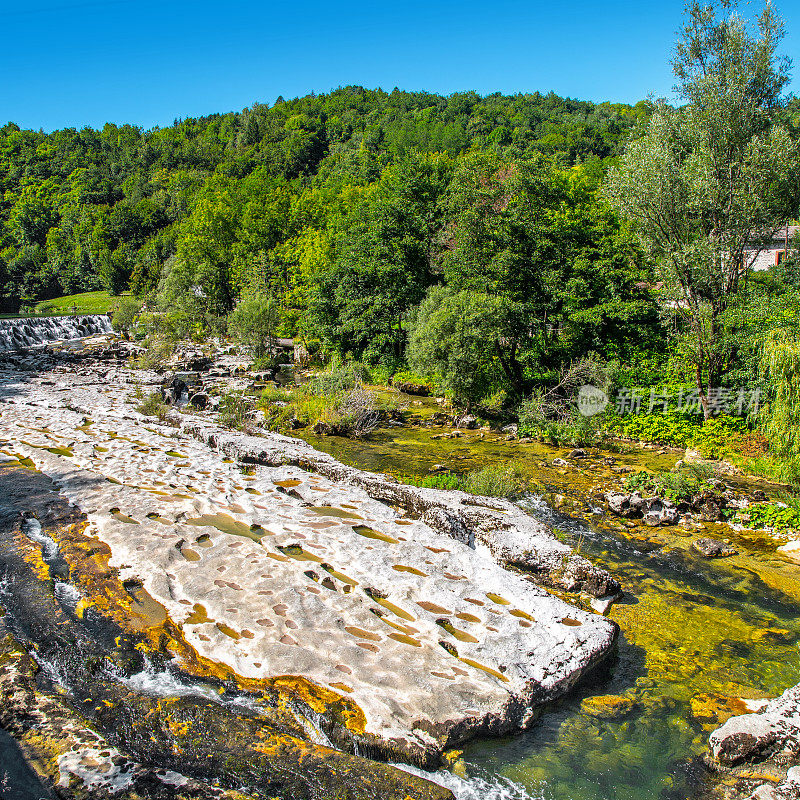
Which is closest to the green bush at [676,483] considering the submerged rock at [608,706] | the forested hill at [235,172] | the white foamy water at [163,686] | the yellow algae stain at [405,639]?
the submerged rock at [608,706]

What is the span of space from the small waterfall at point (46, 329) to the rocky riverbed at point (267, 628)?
37042 millimetres

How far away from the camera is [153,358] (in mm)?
32719

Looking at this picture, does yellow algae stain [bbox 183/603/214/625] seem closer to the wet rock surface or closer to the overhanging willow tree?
the wet rock surface

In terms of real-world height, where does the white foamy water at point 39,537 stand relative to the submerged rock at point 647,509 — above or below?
above

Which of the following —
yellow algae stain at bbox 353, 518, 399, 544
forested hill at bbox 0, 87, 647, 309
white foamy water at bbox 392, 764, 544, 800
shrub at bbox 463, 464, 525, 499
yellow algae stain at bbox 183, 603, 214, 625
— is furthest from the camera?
forested hill at bbox 0, 87, 647, 309

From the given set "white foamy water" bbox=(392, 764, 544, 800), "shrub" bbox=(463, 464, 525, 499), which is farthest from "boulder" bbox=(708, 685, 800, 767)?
"shrub" bbox=(463, 464, 525, 499)

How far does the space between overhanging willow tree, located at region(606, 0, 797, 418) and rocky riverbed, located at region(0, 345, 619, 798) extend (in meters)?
13.0

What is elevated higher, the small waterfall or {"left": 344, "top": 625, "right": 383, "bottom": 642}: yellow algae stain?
the small waterfall

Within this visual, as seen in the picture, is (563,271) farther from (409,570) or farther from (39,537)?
(39,537)

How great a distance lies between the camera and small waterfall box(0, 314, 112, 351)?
42750 millimetres

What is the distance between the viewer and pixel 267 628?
709cm

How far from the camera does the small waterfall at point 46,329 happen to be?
42750mm

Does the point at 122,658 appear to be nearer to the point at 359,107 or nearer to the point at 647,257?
the point at 647,257

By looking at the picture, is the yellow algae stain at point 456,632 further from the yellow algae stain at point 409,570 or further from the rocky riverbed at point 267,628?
the yellow algae stain at point 409,570
